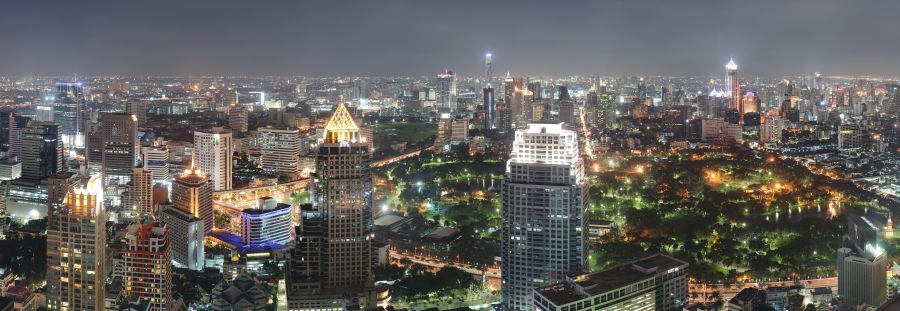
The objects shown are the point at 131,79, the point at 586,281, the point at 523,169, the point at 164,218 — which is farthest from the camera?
the point at 131,79

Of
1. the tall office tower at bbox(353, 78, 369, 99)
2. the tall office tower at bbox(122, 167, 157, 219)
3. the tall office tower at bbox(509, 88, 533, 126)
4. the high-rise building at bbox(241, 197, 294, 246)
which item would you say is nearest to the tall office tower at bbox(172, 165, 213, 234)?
the tall office tower at bbox(122, 167, 157, 219)

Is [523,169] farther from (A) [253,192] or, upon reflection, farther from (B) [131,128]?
(B) [131,128]

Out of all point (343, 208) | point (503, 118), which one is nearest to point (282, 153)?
point (503, 118)

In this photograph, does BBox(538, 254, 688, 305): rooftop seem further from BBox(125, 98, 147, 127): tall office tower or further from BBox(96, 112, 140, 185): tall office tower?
BBox(125, 98, 147, 127): tall office tower

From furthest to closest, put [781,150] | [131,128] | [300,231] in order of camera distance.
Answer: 1. [781,150]
2. [131,128]
3. [300,231]

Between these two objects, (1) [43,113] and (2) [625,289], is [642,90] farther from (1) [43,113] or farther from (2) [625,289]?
(2) [625,289]

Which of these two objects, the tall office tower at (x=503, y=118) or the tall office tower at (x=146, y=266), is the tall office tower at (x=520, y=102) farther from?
the tall office tower at (x=146, y=266)

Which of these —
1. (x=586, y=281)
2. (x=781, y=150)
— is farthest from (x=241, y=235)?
(x=781, y=150)
